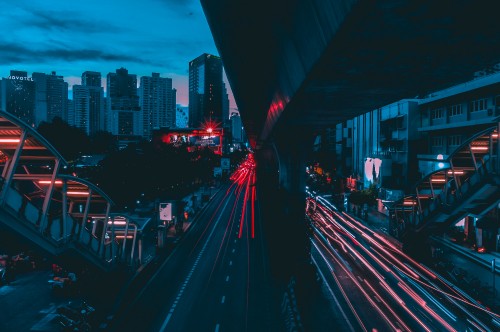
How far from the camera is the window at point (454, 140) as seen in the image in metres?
40.0

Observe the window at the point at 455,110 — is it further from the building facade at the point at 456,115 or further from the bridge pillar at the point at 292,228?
the bridge pillar at the point at 292,228

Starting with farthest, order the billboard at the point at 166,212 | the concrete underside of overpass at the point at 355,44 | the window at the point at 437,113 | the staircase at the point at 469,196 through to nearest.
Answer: the window at the point at 437,113 → the billboard at the point at 166,212 → the staircase at the point at 469,196 → the concrete underside of overpass at the point at 355,44

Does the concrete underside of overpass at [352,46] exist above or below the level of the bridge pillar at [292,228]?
above

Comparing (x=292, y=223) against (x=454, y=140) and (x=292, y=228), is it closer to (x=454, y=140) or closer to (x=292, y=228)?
(x=292, y=228)

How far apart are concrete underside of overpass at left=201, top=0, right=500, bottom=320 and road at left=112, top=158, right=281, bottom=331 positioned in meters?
10.4

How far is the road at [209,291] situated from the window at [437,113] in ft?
82.1

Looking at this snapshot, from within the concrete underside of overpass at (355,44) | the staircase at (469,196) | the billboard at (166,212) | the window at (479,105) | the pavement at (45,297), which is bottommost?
the pavement at (45,297)

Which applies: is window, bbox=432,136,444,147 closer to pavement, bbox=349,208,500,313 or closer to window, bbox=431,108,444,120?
window, bbox=431,108,444,120

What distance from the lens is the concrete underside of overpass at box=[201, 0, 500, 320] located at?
538 centimetres

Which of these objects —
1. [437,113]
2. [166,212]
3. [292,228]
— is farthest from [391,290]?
[437,113]

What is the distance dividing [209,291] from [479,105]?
3073cm

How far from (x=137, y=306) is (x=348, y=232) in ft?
77.0

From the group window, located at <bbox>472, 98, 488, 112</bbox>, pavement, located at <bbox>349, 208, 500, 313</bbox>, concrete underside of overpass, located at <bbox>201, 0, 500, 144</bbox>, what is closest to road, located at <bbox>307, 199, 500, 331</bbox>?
pavement, located at <bbox>349, 208, 500, 313</bbox>

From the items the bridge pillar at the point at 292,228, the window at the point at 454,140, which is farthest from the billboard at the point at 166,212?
the window at the point at 454,140
